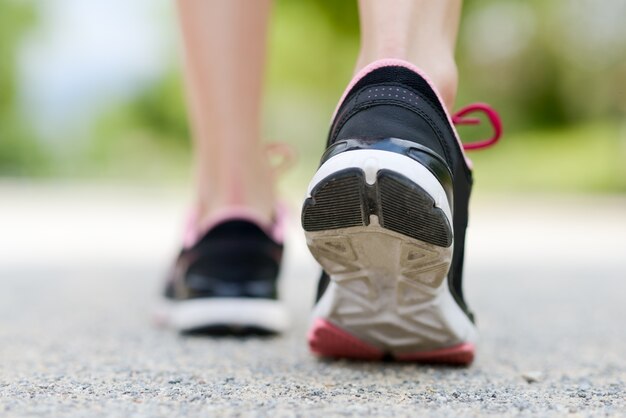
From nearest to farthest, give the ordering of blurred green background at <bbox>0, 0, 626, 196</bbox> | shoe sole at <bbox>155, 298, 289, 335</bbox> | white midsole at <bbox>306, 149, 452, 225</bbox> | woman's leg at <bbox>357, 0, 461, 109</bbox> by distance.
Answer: white midsole at <bbox>306, 149, 452, 225</bbox>, woman's leg at <bbox>357, 0, 461, 109</bbox>, shoe sole at <bbox>155, 298, 289, 335</bbox>, blurred green background at <bbox>0, 0, 626, 196</bbox>

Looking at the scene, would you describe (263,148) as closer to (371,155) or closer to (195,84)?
(195,84)

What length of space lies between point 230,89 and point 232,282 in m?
0.30

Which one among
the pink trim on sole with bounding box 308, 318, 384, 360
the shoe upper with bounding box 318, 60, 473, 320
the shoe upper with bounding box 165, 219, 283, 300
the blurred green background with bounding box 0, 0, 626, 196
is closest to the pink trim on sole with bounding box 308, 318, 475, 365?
the pink trim on sole with bounding box 308, 318, 384, 360

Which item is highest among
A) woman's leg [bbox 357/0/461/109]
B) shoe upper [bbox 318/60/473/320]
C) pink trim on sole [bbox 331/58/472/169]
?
woman's leg [bbox 357/0/461/109]

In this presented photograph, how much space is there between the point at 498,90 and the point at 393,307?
11.9 m

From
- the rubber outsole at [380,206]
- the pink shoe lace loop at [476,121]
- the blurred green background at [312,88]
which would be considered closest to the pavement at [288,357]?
the rubber outsole at [380,206]

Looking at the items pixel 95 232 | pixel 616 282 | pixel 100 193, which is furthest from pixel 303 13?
pixel 616 282

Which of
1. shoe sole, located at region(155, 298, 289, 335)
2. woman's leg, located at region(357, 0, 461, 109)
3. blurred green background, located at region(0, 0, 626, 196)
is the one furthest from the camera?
blurred green background, located at region(0, 0, 626, 196)

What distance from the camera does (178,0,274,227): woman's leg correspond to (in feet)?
3.96

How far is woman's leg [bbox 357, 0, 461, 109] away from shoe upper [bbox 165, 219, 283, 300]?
40 cm

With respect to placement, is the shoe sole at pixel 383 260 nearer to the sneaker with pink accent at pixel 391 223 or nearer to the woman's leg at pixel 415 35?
the sneaker with pink accent at pixel 391 223

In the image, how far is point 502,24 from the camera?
11.3 m

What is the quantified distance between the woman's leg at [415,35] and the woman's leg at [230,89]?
0.35 meters

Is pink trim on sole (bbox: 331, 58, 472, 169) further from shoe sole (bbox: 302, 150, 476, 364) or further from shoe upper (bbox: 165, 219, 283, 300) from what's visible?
shoe upper (bbox: 165, 219, 283, 300)
